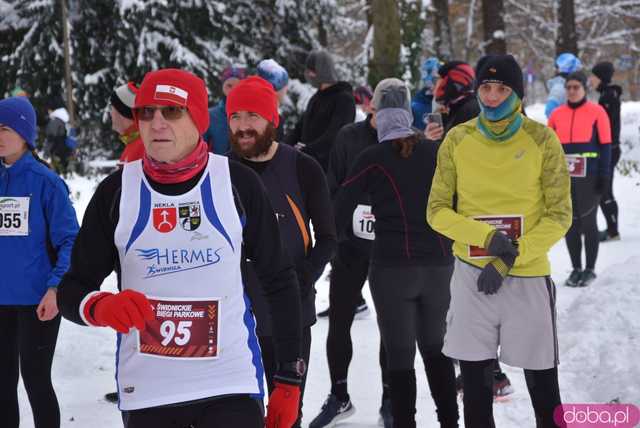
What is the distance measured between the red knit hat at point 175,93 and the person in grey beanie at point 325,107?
13.8ft

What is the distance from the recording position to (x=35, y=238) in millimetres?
4504

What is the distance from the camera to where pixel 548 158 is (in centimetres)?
408

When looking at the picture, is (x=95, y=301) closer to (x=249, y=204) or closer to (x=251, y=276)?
(x=249, y=204)

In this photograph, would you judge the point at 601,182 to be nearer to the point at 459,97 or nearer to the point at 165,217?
the point at 459,97

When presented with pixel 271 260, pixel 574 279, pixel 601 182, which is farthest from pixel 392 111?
pixel 574 279

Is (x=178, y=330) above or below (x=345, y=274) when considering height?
above

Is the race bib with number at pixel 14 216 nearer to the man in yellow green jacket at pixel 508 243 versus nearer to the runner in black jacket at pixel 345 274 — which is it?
the runner in black jacket at pixel 345 274

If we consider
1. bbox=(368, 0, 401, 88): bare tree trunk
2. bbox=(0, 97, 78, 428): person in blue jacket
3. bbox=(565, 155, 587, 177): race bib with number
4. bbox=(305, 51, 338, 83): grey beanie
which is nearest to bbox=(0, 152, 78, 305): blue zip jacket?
bbox=(0, 97, 78, 428): person in blue jacket

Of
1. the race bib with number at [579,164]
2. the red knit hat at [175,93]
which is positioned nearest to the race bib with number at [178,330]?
the red knit hat at [175,93]

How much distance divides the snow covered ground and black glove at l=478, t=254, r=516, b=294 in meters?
1.61

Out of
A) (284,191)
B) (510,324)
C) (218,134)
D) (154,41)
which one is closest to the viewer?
(510,324)

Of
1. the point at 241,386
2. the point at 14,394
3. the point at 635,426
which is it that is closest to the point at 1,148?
the point at 14,394

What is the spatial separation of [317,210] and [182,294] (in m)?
1.62

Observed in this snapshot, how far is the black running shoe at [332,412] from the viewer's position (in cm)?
538
